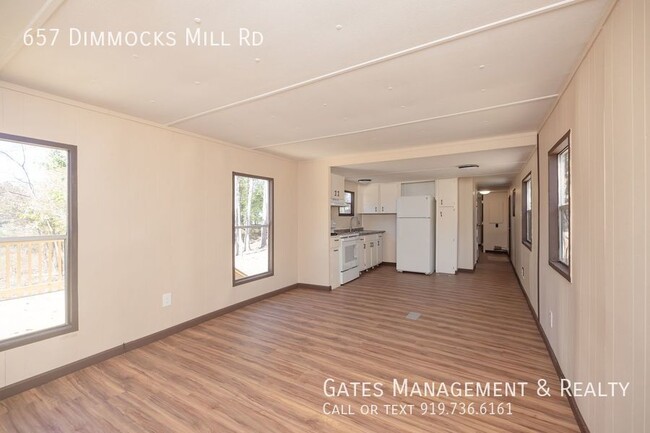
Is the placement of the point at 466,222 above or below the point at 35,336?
above

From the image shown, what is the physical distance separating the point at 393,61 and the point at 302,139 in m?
2.19

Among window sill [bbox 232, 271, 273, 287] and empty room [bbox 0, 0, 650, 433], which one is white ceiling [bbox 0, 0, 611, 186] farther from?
window sill [bbox 232, 271, 273, 287]

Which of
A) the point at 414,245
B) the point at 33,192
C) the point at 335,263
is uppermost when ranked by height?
the point at 33,192

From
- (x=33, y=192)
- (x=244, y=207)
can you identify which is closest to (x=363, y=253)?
(x=244, y=207)

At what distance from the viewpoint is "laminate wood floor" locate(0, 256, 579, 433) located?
1936 millimetres

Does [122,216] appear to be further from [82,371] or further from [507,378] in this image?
[507,378]

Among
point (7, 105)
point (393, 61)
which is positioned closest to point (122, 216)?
point (7, 105)

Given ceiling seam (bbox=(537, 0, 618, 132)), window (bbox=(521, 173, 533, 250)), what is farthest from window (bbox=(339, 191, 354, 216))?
ceiling seam (bbox=(537, 0, 618, 132))

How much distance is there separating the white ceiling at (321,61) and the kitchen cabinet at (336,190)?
8.09ft

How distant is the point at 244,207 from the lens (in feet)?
15.1

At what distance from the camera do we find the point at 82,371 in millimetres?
2580

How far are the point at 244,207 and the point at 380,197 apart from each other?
13.7 ft

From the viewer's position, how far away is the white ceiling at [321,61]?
147 cm

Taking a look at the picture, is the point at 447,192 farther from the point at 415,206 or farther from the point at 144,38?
the point at 144,38
